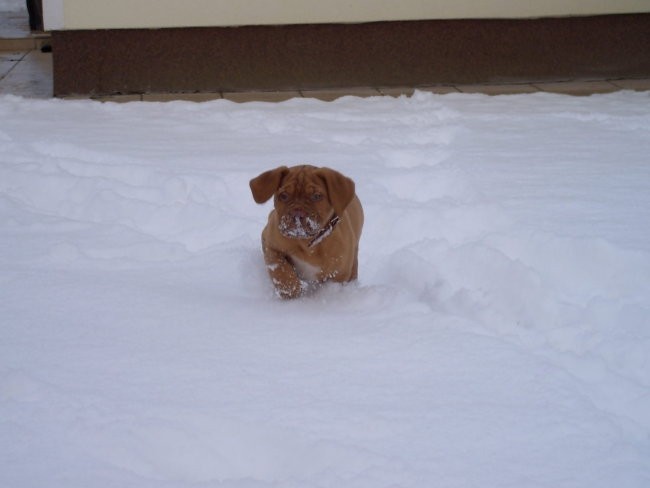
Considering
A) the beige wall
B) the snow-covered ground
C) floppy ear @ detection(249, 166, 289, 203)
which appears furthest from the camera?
the beige wall

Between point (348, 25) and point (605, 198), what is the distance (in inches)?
145

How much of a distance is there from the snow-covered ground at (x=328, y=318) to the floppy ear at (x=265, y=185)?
50 centimetres

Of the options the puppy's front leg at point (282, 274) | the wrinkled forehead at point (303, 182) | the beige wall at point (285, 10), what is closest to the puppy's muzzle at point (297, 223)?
the wrinkled forehead at point (303, 182)

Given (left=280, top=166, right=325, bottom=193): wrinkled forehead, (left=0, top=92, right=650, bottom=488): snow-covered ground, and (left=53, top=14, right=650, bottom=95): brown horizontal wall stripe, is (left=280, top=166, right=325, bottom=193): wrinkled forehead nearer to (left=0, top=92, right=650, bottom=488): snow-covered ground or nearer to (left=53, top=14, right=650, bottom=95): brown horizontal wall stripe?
(left=0, top=92, right=650, bottom=488): snow-covered ground

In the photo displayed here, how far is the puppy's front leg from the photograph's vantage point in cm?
379

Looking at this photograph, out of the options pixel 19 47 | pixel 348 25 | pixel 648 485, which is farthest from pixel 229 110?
pixel 648 485

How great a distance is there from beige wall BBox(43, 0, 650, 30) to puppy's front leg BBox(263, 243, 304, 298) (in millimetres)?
4476

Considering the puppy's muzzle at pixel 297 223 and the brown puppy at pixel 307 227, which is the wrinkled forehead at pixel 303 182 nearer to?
the brown puppy at pixel 307 227

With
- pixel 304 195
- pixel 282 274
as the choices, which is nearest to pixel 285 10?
pixel 282 274

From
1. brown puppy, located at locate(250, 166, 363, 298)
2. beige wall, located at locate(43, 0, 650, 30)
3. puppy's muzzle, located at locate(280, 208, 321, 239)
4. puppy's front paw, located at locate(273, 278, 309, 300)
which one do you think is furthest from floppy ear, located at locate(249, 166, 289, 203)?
beige wall, located at locate(43, 0, 650, 30)

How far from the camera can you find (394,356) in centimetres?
317

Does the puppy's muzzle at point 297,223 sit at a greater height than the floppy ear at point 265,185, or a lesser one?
lesser

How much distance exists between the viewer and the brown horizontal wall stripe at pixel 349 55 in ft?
25.3

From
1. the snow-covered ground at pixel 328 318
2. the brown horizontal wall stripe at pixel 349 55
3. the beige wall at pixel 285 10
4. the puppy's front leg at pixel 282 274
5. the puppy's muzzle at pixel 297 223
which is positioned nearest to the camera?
the snow-covered ground at pixel 328 318
